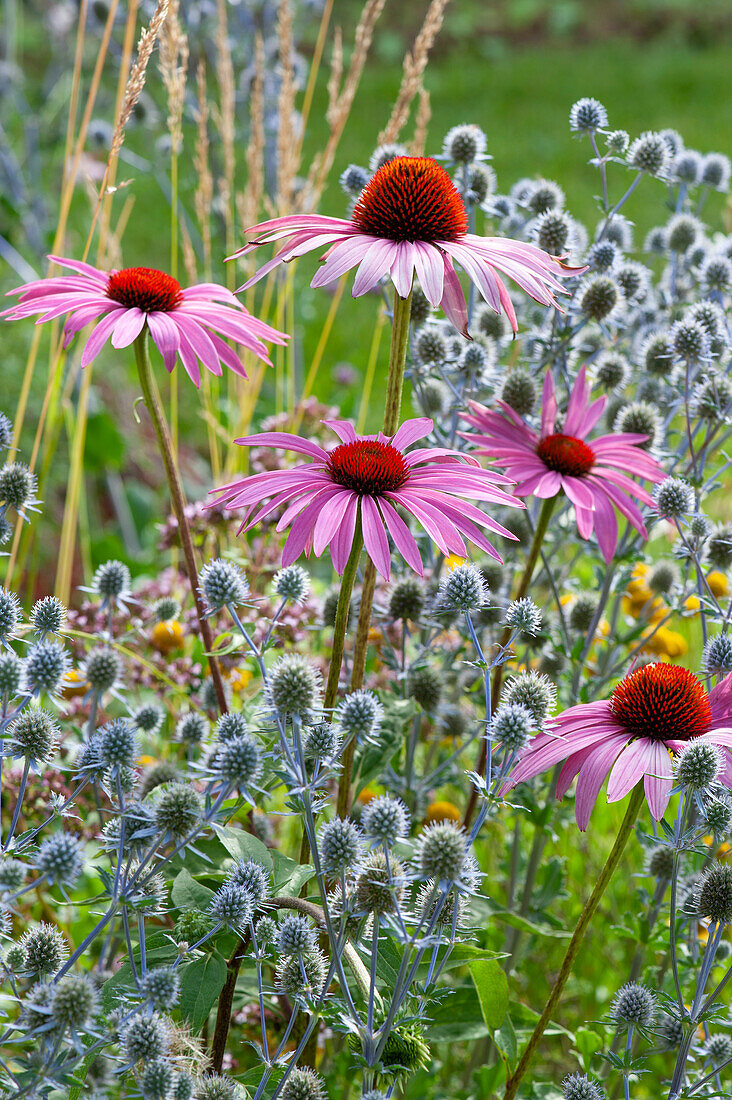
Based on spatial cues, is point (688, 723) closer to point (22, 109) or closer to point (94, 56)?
point (22, 109)

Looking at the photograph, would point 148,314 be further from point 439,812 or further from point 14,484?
point 439,812

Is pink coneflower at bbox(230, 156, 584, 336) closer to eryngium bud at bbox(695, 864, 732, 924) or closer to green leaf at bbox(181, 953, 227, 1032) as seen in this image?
eryngium bud at bbox(695, 864, 732, 924)

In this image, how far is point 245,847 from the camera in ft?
5.08

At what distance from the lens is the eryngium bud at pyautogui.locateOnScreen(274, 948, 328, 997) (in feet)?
4.44

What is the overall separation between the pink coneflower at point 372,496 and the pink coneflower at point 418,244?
238mm

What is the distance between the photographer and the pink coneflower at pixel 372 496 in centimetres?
141

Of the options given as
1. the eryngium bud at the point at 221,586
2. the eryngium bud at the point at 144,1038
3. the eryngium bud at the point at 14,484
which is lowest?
the eryngium bud at the point at 144,1038

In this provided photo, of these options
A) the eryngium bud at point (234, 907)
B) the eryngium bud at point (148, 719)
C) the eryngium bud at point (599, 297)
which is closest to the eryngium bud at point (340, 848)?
the eryngium bud at point (234, 907)

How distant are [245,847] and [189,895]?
10 cm

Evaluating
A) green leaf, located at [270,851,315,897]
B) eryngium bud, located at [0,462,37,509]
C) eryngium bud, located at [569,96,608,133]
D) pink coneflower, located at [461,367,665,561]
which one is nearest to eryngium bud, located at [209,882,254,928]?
green leaf, located at [270,851,315,897]

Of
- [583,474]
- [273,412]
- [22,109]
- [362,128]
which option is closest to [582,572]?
[273,412]

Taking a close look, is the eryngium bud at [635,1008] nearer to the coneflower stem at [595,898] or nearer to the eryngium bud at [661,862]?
the coneflower stem at [595,898]

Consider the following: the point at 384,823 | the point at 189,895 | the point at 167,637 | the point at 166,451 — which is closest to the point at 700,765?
the point at 384,823

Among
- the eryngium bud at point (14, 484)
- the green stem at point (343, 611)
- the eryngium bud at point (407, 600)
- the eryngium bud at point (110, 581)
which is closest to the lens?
the green stem at point (343, 611)
